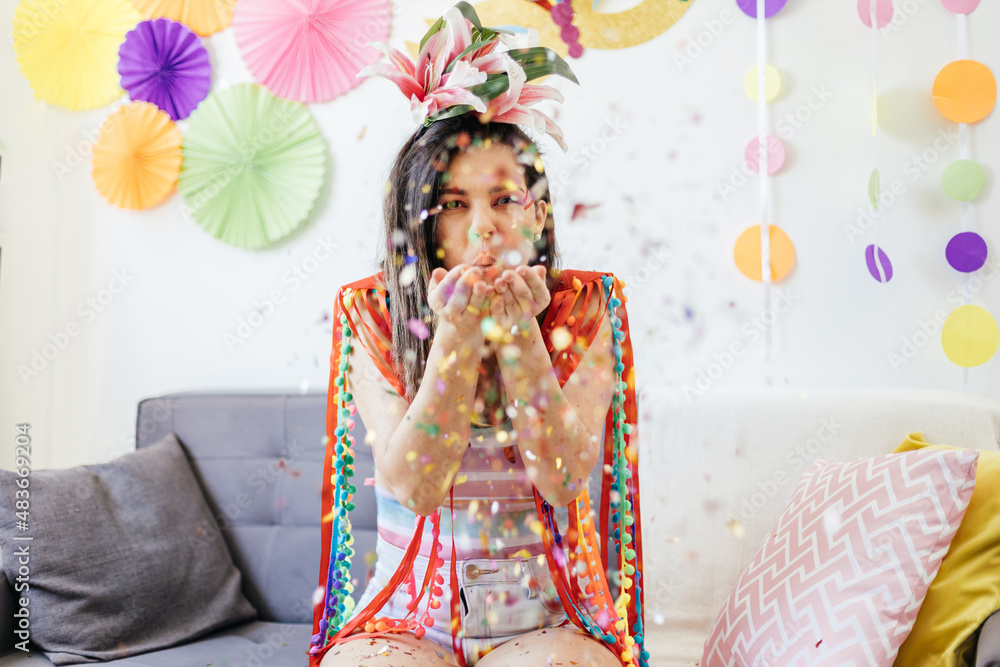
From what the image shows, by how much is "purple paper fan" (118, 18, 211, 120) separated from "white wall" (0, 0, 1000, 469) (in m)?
0.05

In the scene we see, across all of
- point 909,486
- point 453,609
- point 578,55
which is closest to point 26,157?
point 578,55

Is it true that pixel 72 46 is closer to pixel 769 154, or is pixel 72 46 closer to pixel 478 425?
pixel 478 425

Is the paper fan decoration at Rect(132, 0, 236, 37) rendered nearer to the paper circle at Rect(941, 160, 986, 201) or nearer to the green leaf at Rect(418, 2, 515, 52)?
the green leaf at Rect(418, 2, 515, 52)

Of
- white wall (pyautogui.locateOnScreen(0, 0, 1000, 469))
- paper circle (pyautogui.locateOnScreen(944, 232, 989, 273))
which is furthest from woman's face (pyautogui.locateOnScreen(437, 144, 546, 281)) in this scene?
paper circle (pyautogui.locateOnScreen(944, 232, 989, 273))

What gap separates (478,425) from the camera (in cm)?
107

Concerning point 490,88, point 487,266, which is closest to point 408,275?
point 487,266

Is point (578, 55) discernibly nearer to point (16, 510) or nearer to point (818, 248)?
point (818, 248)

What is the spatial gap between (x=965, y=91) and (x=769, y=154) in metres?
0.39

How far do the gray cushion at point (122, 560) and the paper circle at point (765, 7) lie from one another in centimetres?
163

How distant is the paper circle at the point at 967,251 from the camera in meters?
1.45

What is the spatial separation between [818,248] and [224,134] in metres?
1.47

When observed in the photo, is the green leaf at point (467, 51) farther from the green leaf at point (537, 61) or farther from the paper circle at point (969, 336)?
the paper circle at point (969, 336)

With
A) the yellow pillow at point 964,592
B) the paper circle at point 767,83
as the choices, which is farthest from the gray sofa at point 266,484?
the paper circle at point 767,83

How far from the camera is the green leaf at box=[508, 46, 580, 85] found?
1129mm
